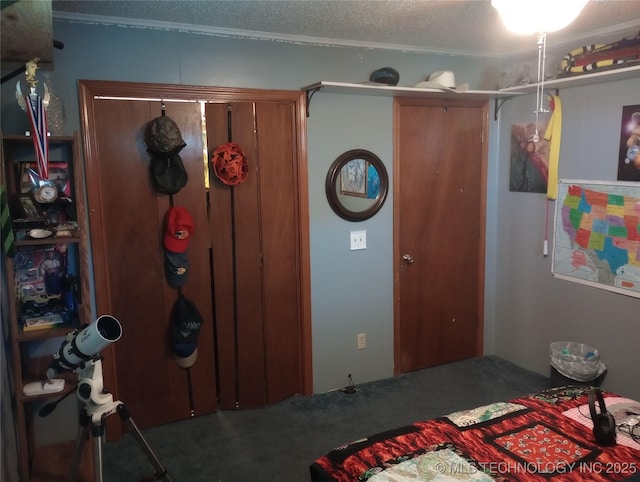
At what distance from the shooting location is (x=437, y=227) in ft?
12.2

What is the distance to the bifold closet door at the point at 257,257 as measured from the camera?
10.0 ft

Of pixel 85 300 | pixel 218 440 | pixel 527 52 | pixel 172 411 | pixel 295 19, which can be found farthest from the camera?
pixel 527 52

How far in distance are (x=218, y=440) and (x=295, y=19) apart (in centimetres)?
238

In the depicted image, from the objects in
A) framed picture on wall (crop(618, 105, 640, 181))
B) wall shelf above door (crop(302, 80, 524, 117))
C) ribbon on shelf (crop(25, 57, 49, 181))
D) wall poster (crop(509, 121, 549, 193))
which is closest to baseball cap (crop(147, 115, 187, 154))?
ribbon on shelf (crop(25, 57, 49, 181))

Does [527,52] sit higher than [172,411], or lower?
higher

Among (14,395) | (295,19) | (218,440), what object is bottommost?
(218,440)

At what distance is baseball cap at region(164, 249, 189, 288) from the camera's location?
2.91 m

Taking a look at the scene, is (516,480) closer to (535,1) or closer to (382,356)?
(535,1)

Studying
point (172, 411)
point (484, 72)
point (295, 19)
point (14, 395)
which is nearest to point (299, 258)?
point (172, 411)

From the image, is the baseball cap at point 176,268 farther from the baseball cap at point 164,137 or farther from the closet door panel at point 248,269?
the baseball cap at point 164,137

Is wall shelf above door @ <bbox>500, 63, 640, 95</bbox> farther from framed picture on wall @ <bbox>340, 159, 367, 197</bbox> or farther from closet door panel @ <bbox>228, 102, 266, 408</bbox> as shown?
closet door panel @ <bbox>228, 102, 266, 408</bbox>

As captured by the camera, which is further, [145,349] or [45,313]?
[145,349]

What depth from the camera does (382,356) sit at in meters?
3.67

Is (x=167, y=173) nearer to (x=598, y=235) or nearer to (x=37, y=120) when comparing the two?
(x=37, y=120)
